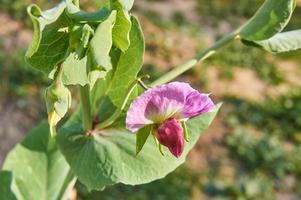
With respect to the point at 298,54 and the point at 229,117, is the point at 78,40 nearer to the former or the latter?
the point at 229,117

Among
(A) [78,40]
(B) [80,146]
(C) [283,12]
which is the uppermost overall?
(A) [78,40]

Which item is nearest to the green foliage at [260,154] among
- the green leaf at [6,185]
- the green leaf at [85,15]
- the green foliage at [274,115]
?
the green foliage at [274,115]

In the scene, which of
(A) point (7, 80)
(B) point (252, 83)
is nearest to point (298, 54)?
(B) point (252, 83)

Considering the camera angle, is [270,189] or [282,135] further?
[282,135]

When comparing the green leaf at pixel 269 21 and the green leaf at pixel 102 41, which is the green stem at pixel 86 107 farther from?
the green leaf at pixel 269 21

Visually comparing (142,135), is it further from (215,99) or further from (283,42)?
(215,99)
